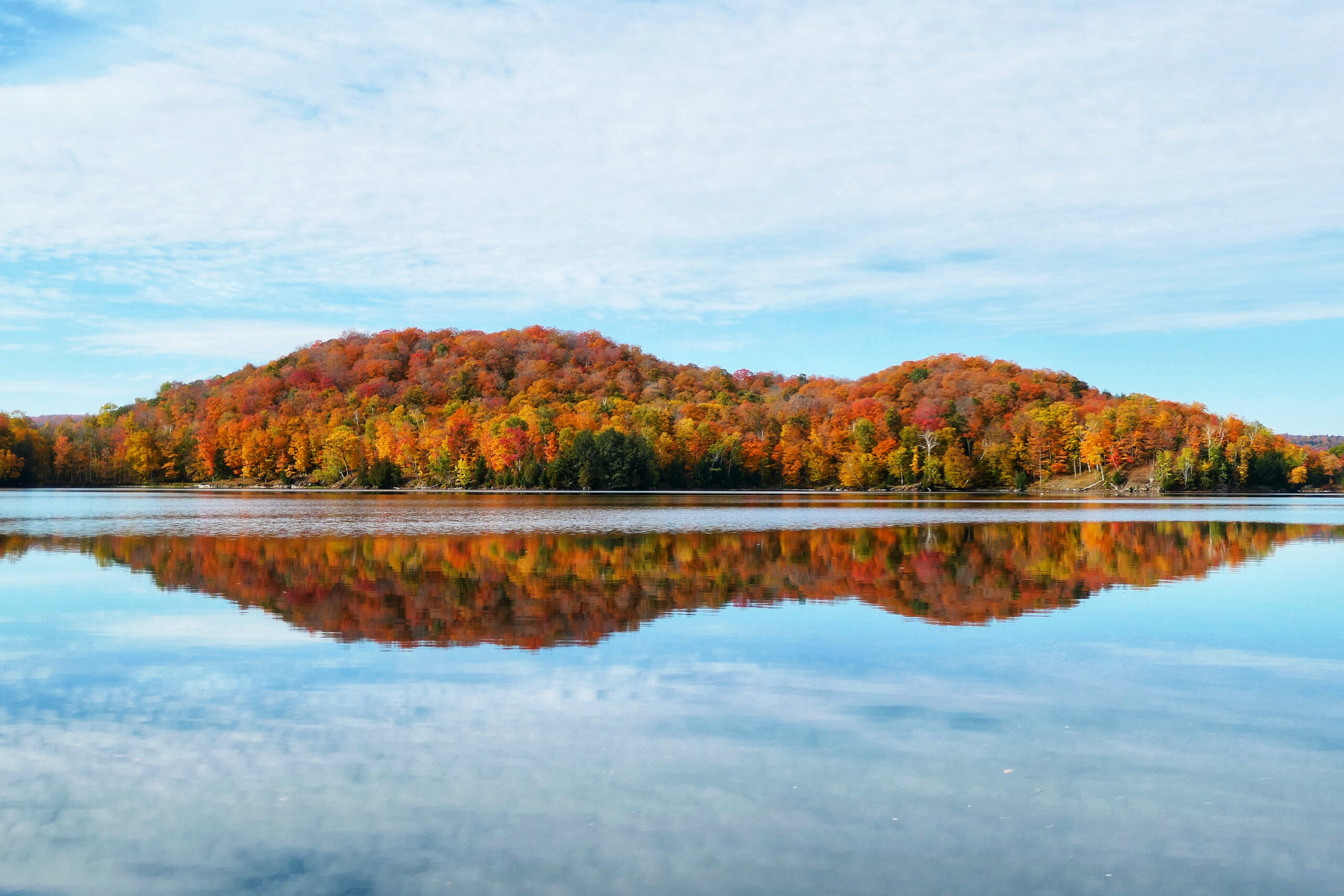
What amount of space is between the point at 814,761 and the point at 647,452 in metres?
101

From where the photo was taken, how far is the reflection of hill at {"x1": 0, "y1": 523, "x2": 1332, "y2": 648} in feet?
47.9

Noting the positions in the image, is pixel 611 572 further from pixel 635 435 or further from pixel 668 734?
pixel 635 435

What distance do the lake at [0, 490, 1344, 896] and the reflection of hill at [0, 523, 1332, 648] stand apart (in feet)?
0.55

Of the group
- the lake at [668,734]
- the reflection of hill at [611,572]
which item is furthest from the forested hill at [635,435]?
the lake at [668,734]

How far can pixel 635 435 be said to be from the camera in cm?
A: 11038

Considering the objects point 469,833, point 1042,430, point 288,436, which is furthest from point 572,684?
point 288,436

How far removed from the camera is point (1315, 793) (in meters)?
6.95

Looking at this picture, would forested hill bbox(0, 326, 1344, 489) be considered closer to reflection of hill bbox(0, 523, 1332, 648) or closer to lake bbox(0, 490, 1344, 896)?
reflection of hill bbox(0, 523, 1332, 648)

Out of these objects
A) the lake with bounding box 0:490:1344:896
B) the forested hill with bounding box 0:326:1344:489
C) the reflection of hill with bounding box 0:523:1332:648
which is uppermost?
the forested hill with bounding box 0:326:1344:489

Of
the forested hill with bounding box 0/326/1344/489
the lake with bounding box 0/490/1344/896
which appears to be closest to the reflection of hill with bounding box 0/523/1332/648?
the lake with bounding box 0/490/1344/896

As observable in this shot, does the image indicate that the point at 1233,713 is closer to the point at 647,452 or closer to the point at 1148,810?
the point at 1148,810

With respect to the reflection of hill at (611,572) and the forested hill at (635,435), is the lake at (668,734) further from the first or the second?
the forested hill at (635,435)

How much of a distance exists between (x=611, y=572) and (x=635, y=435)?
90.0 meters

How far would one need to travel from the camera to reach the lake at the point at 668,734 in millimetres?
5848
